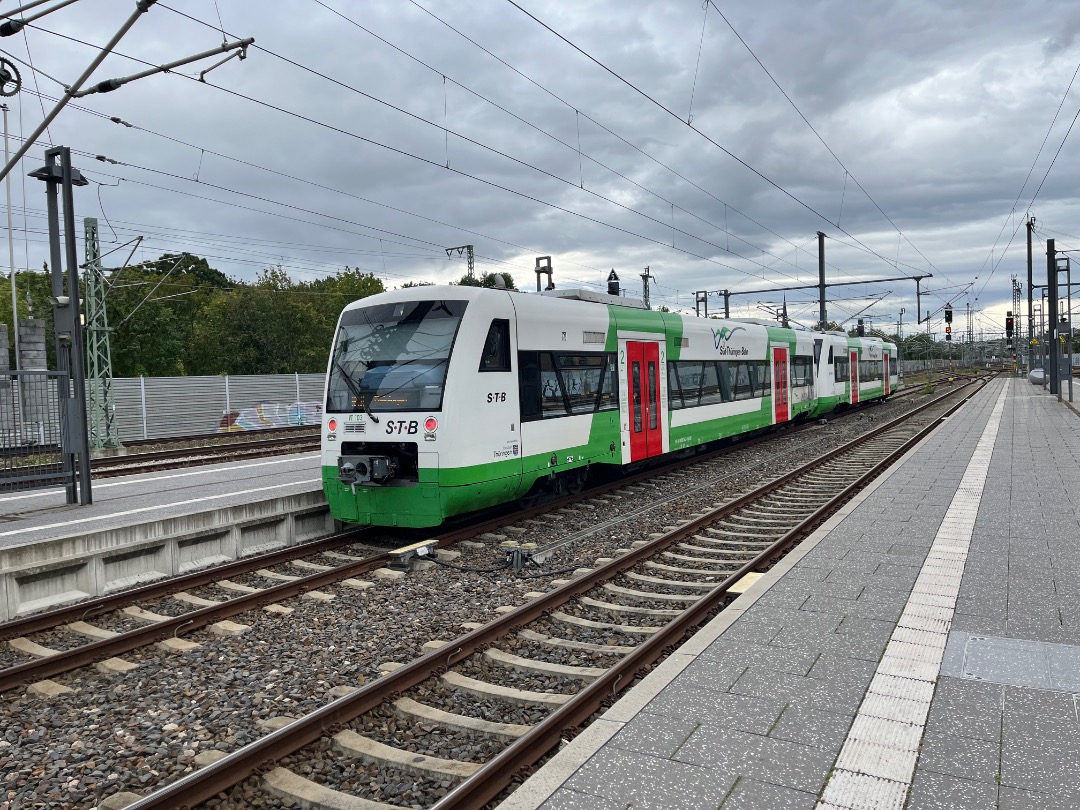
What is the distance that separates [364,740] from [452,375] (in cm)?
494

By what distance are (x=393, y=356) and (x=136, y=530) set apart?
3.40 meters

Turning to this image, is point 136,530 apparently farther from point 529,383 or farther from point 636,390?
point 636,390

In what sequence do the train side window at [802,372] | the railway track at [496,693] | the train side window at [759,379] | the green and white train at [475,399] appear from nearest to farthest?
the railway track at [496,693], the green and white train at [475,399], the train side window at [759,379], the train side window at [802,372]

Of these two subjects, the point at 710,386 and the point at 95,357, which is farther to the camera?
the point at 95,357

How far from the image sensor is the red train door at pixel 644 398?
508 inches

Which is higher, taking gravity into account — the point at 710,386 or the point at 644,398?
the point at 710,386

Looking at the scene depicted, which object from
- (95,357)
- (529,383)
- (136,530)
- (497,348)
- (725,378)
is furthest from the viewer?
(95,357)

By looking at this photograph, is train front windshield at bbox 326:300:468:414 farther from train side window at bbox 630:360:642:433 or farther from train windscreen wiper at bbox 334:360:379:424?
train side window at bbox 630:360:642:433

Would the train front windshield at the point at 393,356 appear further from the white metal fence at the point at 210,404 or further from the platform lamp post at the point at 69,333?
the white metal fence at the point at 210,404

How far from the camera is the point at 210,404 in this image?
89.3ft

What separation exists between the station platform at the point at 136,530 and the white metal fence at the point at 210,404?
11305 millimetres

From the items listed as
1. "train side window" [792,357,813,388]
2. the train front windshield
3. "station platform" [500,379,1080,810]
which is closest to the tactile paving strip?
"station platform" [500,379,1080,810]

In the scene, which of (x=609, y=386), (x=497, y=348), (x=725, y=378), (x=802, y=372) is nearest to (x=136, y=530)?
(x=497, y=348)

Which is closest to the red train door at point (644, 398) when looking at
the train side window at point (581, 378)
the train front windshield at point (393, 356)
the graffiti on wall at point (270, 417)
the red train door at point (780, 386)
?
the train side window at point (581, 378)
